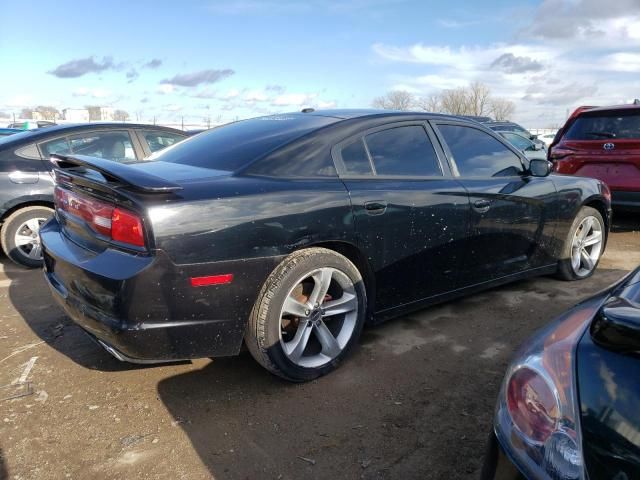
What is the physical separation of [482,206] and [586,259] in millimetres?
1862

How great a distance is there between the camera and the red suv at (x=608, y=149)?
21.6ft

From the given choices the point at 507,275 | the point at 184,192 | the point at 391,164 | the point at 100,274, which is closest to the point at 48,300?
the point at 100,274

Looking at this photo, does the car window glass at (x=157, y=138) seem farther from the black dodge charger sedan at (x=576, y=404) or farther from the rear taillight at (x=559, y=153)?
the black dodge charger sedan at (x=576, y=404)

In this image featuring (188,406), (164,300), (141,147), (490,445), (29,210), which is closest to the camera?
(490,445)

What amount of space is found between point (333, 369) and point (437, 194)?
4.45ft

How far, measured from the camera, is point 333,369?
313 cm

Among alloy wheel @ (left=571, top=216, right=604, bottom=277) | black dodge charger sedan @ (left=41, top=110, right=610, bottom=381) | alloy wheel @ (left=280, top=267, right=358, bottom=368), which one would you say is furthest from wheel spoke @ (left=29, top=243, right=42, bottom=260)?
alloy wheel @ (left=571, top=216, right=604, bottom=277)

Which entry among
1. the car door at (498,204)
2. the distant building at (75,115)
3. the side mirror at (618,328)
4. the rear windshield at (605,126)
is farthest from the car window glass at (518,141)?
the distant building at (75,115)

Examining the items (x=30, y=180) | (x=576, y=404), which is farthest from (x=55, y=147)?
(x=576, y=404)

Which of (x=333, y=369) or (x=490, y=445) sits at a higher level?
(x=490, y=445)

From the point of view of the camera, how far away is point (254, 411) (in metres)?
→ 2.74

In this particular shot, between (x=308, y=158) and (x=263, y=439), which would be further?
(x=308, y=158)

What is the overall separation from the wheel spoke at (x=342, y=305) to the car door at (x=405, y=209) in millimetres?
239

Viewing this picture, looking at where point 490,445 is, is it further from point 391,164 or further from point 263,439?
point 391,164
